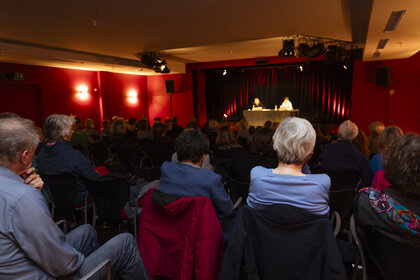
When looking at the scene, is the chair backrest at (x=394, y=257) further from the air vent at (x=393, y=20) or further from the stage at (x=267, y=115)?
the stage at (x=267, y=115)

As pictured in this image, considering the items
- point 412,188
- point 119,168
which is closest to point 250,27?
point 119,168

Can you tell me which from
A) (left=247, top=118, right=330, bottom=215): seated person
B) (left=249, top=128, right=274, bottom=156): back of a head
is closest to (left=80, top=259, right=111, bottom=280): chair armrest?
(left=247, top=118, right=330, bottom=215): seated person

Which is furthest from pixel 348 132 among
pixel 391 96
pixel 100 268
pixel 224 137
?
pixel 391 96

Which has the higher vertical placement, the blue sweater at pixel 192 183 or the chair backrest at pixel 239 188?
the blue sweater at pixel 192 183

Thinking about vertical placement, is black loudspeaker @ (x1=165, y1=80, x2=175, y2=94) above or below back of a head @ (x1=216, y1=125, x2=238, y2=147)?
above

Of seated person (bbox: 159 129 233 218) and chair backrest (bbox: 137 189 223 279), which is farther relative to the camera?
seated person (bbox: 159 129 233 218)

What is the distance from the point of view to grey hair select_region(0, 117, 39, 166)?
4.26 ft

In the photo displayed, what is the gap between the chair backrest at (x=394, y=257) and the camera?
4.13ft

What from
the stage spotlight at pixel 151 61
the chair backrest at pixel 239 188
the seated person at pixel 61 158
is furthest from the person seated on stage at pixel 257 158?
the stage spotlight at pixel 151 61

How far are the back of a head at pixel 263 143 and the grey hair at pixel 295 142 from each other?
935 mm

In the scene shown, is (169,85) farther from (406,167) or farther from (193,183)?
(406,167)

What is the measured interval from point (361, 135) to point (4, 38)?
8048 mm

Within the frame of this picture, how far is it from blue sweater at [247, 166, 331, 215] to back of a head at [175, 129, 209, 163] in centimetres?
61

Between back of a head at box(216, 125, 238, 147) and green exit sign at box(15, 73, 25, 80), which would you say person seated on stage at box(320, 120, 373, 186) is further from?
green exit sign at box(15, 73, 25, 80)
